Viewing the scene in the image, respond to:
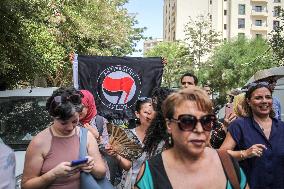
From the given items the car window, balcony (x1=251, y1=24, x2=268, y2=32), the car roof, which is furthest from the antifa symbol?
balcony (x1=251, y1=24, x2=268, y2=32)

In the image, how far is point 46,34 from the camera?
14133 mm

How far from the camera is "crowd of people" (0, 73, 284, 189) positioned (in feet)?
8.16

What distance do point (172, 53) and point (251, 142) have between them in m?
55.8

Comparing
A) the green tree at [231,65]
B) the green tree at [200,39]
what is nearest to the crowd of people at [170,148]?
the green tree at [231,65]

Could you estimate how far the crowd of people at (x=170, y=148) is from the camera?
249 centimetres

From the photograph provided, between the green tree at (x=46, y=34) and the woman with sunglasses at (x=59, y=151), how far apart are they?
751 centimetres

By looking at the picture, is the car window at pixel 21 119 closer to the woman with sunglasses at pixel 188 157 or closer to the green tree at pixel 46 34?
the woman with sunglasses at pixel 188 157

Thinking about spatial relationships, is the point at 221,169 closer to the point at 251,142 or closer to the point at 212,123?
the point at 212,123

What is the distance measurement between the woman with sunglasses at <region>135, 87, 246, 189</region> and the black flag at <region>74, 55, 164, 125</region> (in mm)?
4191

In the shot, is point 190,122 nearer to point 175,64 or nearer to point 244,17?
point 175,64

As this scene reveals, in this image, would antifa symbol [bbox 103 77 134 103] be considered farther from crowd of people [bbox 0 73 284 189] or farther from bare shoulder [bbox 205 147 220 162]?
bare shoulder [bbox 205 147 220 162]

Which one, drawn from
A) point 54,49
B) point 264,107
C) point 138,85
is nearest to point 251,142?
point 264,107

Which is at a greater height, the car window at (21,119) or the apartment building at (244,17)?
the apartment building at (244,17)

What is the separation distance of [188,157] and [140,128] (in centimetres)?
201
